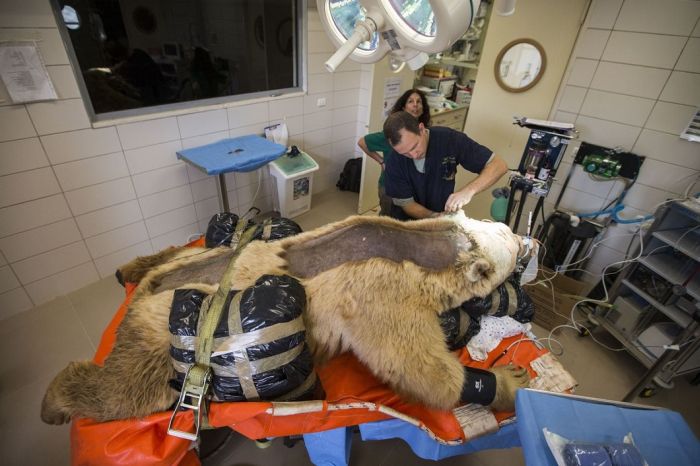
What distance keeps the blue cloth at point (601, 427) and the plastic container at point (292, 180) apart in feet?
8.49

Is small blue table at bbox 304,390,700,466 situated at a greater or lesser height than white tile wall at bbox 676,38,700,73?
lesser

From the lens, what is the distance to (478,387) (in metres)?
1.10

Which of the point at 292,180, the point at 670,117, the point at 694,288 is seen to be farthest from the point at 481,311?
the point at 292,180

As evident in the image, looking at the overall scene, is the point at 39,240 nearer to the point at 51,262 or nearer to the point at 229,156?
the point at 51,262

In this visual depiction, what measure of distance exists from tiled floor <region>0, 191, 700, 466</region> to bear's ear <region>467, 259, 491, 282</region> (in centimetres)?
104

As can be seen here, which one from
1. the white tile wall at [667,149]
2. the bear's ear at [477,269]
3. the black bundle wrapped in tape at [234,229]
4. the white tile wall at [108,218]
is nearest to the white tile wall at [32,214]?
the white tile wall at [108,218]

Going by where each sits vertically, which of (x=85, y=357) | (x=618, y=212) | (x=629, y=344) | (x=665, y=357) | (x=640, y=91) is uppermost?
(x=640, y=91)

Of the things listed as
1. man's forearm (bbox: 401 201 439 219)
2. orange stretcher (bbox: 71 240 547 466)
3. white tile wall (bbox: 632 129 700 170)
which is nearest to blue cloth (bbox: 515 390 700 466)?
orange stretcher (bbox: 71 240 547 466)

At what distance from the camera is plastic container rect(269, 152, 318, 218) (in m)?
3.08

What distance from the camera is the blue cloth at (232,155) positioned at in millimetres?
2326

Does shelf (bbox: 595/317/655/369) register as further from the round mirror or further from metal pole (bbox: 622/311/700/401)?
the round mirror

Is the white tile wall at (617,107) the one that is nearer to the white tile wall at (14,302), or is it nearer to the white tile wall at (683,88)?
the white tile wall at (683,88)

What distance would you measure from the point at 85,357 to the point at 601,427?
2.54 m

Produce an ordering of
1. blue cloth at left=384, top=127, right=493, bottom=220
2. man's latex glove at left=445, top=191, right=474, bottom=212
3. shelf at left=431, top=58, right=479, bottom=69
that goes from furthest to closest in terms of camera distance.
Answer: shelf at left=431, top=58, right=479, bottom=69 → blue cloth at left=384, top=127, right=493, bottom=220 → man's latex glove at left=445, top=191, right=474, bottom=212
